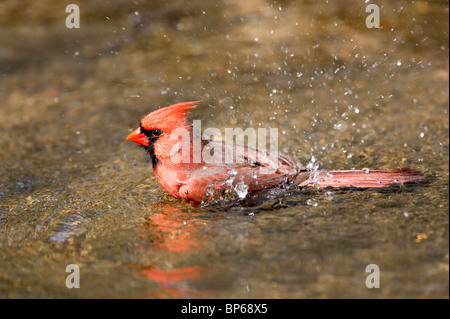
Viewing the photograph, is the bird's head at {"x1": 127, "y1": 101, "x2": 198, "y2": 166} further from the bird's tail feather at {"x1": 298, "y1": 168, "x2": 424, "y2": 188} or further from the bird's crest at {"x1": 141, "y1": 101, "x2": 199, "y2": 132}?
the bird's tail feather at {"x1": 298, "y1": 168, "x2": 424, "y2": 188}

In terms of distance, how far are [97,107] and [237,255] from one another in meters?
3.39

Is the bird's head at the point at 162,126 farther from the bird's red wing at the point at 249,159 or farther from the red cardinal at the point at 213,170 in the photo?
the bird's red wing at the point at 249,159

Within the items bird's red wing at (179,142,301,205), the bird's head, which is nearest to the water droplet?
bird's red wing at (179,142,301,205)

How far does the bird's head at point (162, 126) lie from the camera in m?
3.77

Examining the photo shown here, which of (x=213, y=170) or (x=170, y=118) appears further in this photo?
(x=170, y=118)

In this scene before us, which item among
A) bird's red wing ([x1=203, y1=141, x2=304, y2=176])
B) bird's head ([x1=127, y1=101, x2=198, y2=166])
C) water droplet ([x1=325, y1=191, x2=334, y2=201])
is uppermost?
bird's head ([x1=127, y1=101, x2=198, y2=166])

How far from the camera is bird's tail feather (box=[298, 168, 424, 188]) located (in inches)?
137

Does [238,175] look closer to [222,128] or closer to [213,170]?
[213,170]

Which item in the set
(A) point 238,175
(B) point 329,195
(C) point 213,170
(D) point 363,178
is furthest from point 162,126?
(D) point 363,178

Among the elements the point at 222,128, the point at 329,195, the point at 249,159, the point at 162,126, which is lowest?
the point at 329,195

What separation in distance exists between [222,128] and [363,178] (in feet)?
6.18

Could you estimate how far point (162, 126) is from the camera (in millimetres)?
3820

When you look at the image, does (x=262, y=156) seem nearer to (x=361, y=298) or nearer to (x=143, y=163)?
(x=143, y=163)

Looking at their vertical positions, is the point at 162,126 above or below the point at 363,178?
above
